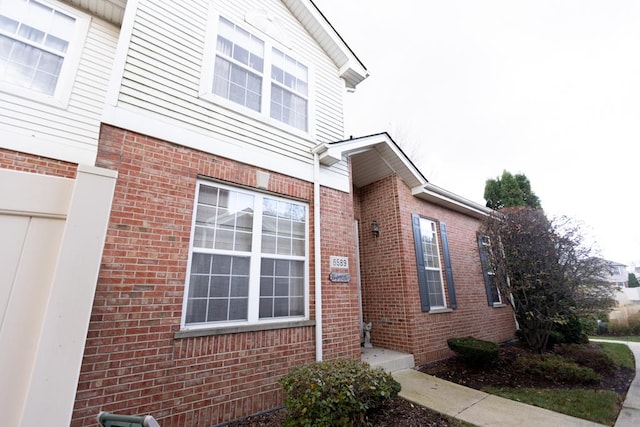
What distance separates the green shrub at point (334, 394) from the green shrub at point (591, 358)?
602cm

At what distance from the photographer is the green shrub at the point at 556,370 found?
5.49 metres

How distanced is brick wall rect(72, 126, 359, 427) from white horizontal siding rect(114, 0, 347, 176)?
1.65 ft

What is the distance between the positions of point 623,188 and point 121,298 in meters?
26.2

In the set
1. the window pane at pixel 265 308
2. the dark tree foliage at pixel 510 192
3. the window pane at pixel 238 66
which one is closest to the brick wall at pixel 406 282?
the window pane at pixel 265 308

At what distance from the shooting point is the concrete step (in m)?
5.60

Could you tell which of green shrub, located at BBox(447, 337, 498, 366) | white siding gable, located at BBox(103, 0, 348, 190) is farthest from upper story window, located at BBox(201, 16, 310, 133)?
green shrub, located at BBox(447, 337, 498, 366)

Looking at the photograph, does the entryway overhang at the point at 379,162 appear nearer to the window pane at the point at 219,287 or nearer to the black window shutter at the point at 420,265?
the black window shutter at the point at 420,265

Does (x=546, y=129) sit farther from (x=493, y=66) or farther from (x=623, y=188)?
(x=623, y=188)

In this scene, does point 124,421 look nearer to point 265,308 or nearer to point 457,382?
point 265,308

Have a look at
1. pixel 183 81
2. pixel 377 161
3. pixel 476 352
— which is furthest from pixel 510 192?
pixel 183 81

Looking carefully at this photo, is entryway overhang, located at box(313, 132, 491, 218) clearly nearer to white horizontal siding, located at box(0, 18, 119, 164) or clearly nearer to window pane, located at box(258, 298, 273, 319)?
window pane, located at box(258, 298, 273, 319)

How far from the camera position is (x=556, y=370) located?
18.7 ft

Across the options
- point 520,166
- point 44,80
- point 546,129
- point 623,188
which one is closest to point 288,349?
point 44,80

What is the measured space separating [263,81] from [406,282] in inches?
214
